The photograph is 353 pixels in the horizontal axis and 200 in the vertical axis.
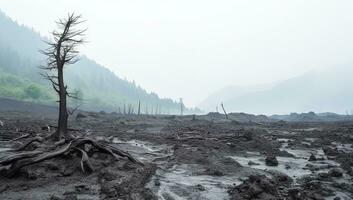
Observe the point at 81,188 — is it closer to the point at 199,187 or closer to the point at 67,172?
the point at 67,172

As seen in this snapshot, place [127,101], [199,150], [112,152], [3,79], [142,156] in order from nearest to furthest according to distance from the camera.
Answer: [112,152]
[142,156]
[199,150]
[3,79]
[127,101]

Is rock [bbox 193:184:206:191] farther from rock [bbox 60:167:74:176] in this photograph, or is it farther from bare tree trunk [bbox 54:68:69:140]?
bare tree trunk [bbox 54:68:69:140]

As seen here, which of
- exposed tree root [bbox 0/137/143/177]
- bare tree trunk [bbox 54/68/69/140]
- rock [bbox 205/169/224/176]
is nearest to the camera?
exposed tree root [bbox 0/137/143/177]

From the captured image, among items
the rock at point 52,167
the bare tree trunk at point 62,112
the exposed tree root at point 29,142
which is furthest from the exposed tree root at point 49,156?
the bare tree trunk at point 62,112

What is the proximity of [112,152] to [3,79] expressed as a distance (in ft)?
409

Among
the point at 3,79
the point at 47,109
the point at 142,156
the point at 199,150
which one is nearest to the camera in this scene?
the point at 142,156

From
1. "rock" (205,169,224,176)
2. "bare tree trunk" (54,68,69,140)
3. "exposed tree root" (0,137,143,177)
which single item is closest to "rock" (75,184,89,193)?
"exposed tree root" (0,137,143,177)

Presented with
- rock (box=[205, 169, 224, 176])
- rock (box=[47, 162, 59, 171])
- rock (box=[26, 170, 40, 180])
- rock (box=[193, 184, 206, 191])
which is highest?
rock (box=[47, 162, 59, 171])

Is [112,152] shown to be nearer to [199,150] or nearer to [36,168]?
[36,168]

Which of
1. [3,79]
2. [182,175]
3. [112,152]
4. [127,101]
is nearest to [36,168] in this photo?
[112,152]

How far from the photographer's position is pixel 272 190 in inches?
374

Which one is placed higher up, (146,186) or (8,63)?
(8,63)

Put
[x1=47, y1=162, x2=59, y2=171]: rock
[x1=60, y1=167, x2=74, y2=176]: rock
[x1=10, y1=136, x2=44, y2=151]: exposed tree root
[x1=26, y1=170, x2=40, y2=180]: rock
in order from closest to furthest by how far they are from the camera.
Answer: [x1=26, y1=170, x2=40, y2=180]: rock < [x1=60, y1=167, x2=74, y2=176]: rock < [x1=47, y1=162, x2=59, y2=171]: rock < [x1=10, y1=136, x2=44, y2=151]: exposed tree root

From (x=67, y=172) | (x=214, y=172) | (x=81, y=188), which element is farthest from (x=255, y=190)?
(x=67, y=172)
